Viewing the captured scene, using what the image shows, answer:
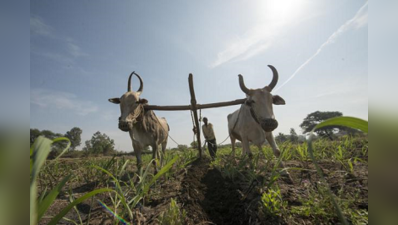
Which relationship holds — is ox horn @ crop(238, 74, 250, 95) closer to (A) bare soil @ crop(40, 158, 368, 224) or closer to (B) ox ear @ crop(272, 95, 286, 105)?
(B) ox ear @ crop(272, 95, 286, 105)

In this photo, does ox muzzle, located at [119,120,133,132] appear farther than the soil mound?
Yes

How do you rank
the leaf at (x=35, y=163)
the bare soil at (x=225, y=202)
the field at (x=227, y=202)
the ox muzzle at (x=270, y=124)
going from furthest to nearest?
the ox muzzle at (x=270, y=124) → the bare soil at (x=225, y=202) → the field at (x=227, y=202) → the leaf at (x=35, y=163)

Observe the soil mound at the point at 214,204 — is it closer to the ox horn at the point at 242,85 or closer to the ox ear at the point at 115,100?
the ox horn at the point at 242,85

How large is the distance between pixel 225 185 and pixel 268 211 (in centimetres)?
105

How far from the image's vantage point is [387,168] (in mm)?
493

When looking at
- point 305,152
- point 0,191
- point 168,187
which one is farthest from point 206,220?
point 305,152

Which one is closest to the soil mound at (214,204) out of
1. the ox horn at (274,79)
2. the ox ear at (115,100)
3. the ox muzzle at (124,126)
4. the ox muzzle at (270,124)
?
the ox muzzle at (270,124)

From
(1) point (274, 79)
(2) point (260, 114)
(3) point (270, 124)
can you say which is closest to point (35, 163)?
(3) point (270, 124)

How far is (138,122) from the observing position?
154 inches

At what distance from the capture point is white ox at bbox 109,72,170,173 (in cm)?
323

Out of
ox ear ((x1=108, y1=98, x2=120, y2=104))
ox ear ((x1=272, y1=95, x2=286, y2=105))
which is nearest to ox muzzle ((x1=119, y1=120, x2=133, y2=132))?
ox ear ((x1=108, y1=98, x2=120, y2=104))

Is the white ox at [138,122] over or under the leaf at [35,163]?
over

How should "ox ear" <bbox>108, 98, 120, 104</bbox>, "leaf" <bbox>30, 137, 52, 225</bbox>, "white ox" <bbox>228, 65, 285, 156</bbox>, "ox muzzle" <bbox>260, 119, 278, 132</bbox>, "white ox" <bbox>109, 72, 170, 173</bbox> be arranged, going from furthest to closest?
"ox ear" <bbox>108, 98, 120, 104</bbox>, "white ox" <bbox>109, 72, 170, 173</bbox>, "white ox" <bbox>228, 65, 285, 156</bbox>, "ox muzzle" <bbox>260, 119, 278, 132</bbox>, "leaf" <bbox>30, 137, 52, 225</bbox>

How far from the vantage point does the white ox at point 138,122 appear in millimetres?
3232
